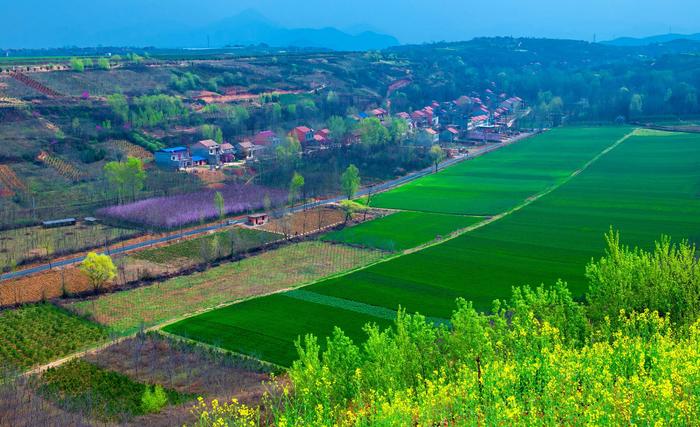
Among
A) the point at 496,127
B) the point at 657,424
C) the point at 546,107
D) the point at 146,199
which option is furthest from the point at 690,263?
the point at 546,107

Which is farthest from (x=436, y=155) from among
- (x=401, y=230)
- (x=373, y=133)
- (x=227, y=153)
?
(x=401, y=230)

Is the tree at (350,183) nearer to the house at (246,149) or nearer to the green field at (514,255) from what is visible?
the green field at (514,255)

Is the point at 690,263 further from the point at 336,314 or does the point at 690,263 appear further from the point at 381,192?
the point at 381,192

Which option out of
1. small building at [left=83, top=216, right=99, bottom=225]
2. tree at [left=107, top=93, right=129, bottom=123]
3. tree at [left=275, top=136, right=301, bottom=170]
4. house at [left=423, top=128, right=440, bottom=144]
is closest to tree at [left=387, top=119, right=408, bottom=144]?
house at [left=423, top=128, right=440, bottom=144]

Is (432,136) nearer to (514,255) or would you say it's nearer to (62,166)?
(62,166)

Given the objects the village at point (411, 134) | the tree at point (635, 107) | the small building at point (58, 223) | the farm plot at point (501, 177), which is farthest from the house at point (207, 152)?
the tree at point (635, 107)

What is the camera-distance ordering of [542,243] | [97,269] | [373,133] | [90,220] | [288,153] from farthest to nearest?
[373,133]
[288,153]
[90,220]
[542,243]
[97,269]
